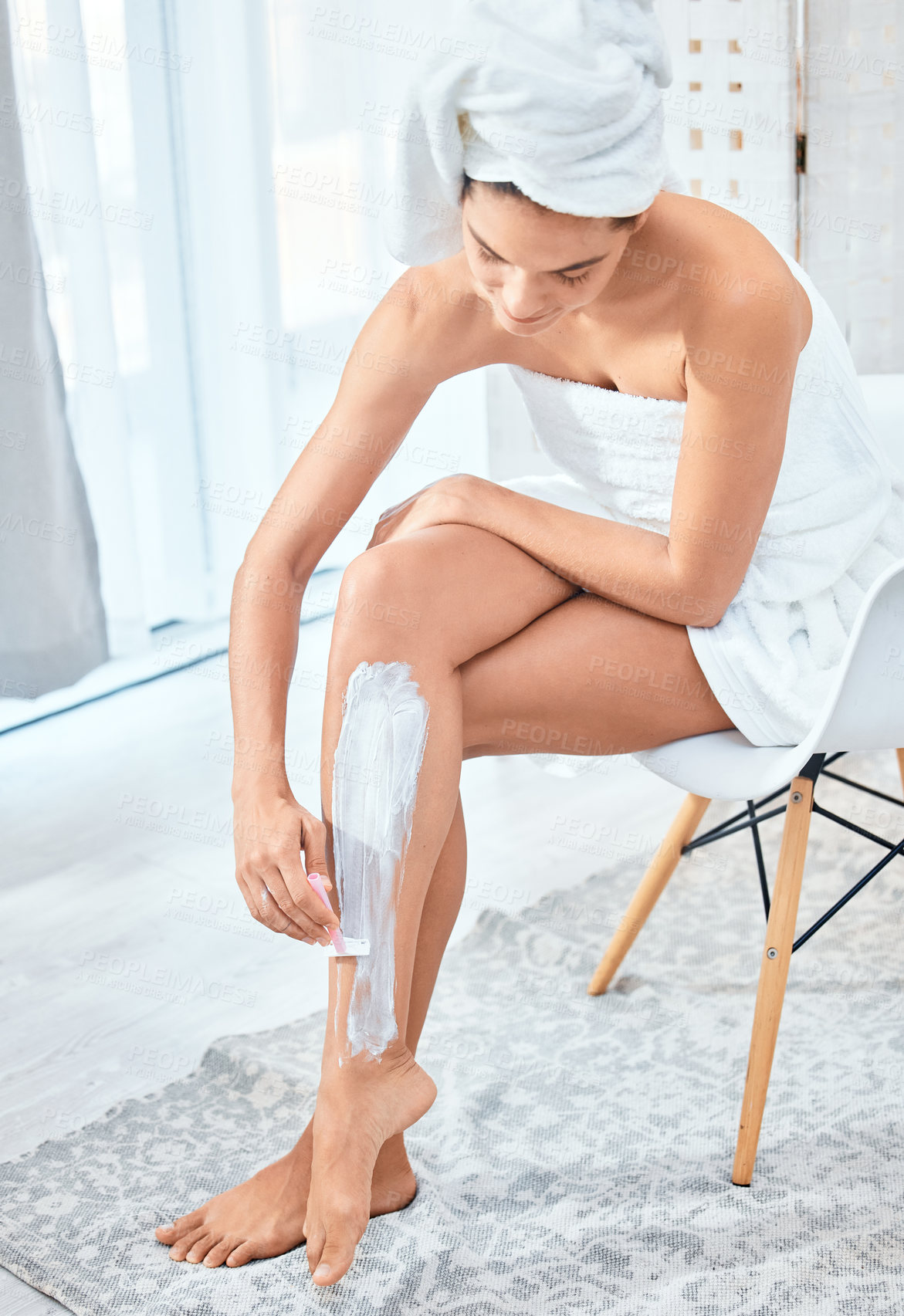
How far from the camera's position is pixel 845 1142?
1.17 metres

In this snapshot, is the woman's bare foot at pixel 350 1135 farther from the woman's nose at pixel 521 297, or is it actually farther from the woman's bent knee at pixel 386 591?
the woman's nose at pixel 521 297

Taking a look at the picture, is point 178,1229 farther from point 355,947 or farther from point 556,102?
point 556,102

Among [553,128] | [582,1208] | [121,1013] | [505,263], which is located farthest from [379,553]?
[121,1013]

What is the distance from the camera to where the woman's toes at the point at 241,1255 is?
1.01 m

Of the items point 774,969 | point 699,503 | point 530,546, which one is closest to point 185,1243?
point 774,969

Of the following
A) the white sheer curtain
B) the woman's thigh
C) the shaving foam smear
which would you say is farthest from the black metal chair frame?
the white sheer curtain

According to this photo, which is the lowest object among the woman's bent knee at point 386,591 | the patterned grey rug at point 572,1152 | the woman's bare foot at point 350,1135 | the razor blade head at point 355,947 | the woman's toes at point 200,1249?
the patterned grey rug at point 572,1152

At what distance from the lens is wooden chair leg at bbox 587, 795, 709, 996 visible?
1412 millimetres

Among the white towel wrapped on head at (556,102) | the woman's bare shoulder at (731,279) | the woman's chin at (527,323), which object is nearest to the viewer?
the white towel wrapped on head at (556,102)

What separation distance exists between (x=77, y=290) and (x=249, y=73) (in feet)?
2.35

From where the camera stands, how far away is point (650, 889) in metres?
1.44

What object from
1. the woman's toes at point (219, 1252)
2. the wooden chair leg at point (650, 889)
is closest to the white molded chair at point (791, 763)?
the wooden chair leg at point (650, 889)

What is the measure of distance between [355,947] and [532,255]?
21.8 inches

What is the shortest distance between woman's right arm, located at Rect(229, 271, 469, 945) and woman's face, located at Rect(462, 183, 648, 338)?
226 millimetres
